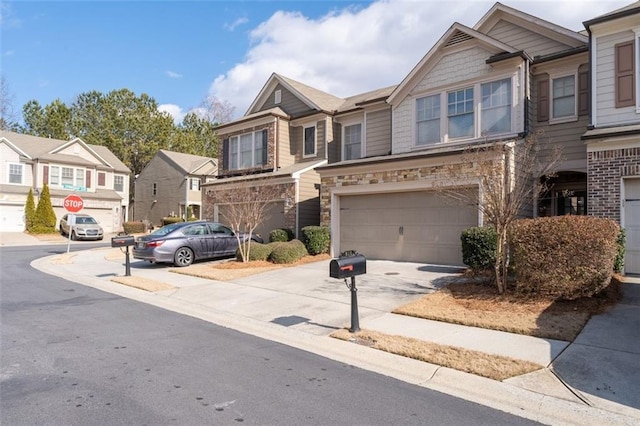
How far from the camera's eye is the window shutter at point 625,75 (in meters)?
11.1

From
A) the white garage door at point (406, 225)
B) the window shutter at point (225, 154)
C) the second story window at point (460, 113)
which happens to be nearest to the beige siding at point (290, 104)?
the window shutter at point (225, 154)

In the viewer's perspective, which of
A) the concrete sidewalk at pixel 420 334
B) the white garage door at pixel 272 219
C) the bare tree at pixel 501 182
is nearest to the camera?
the concrete sidewalk at pixel 420 334

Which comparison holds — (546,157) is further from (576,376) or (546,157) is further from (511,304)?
(576,376)

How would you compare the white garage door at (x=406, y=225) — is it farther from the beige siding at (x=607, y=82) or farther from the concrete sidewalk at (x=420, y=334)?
the beige siding at (x=607, y=82)

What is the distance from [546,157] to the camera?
13461 millimetres

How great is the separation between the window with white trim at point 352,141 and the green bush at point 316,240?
5.22 meters

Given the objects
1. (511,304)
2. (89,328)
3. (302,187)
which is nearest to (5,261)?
(302,187)

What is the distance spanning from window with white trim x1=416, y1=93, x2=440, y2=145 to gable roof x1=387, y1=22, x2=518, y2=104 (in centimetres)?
78

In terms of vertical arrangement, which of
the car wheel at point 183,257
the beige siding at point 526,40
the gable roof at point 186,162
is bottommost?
the car wheel at point 183,257

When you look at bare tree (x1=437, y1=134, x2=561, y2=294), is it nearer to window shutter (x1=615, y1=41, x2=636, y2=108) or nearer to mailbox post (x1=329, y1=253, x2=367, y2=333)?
window shutter (x1=615, y1=41, x2=636, y2=108)

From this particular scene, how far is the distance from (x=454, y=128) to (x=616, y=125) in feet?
15.6

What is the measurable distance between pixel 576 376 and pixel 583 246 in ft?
11.2

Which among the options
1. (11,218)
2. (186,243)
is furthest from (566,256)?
(11,218)

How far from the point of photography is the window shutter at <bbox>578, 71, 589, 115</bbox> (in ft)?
43.4
